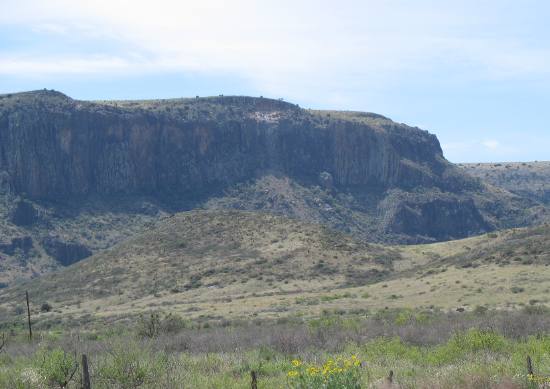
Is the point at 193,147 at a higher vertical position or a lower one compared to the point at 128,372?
higher

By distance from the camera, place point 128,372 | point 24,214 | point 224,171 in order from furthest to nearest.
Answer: point 224,171, point 24,214, point 128,372

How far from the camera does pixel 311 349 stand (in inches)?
957

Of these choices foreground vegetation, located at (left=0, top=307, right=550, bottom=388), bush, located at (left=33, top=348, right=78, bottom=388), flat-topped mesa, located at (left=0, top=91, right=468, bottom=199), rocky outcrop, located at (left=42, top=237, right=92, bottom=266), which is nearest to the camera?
foreground vegetation, located at (left=0, top=307, right=550, bottom=388)

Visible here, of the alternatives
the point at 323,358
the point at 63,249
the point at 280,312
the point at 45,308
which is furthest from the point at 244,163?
the point at 323,358

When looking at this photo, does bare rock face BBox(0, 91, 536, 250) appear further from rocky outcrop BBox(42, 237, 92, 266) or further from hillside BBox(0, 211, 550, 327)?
hillside BBox(0, 211, 550, 327)

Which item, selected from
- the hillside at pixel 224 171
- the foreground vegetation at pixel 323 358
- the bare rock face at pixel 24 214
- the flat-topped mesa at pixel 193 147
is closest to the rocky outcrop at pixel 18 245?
the hillside at pixel 224 171

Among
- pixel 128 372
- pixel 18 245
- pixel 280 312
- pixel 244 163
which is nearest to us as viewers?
pixel 128 372

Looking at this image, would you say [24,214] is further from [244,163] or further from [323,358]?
[323,358]

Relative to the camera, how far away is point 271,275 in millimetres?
68562

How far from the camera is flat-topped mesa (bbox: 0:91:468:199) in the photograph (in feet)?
473

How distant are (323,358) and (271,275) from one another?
47.3 meters

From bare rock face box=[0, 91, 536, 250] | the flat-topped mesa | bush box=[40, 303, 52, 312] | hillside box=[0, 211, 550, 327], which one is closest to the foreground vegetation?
hillside box=[0, 211, 550, 327]

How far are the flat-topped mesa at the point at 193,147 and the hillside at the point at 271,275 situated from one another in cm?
6049

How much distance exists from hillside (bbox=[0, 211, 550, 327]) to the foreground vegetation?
13.6 m
